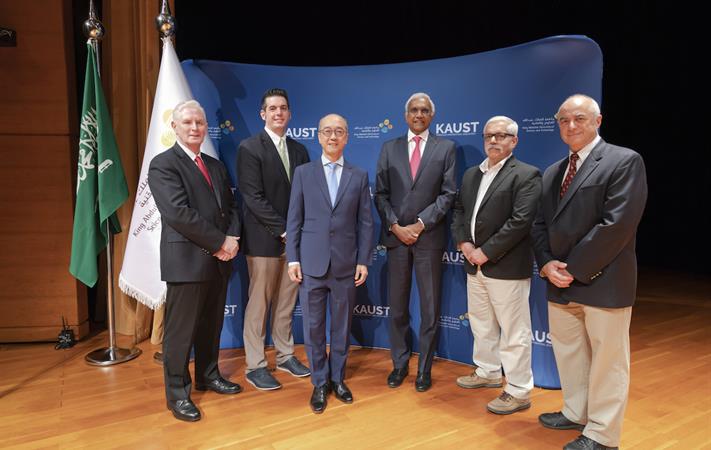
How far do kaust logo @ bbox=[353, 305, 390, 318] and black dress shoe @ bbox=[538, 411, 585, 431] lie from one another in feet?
5.49

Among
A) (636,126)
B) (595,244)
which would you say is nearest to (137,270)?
(595,244)

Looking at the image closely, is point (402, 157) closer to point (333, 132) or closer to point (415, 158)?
point (415, 158)

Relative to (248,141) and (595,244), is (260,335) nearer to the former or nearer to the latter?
(248,141)

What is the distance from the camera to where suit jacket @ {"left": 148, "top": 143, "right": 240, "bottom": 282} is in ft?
9.03

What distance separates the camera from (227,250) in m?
2.91

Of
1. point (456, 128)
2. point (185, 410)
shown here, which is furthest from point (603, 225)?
point (185, 410)

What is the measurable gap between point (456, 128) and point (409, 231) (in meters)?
1.08

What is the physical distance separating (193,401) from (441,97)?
2930mm

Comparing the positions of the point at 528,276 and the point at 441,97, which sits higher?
the point at 441,97

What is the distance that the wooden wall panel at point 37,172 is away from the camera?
407 cm

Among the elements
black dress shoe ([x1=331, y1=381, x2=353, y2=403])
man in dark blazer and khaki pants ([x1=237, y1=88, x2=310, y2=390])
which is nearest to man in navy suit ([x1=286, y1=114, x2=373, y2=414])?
black dress shoe ([x1=331, y1=381, x2=353, y2=403])

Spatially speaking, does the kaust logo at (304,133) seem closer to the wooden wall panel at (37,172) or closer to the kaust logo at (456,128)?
the kaust logo at (456,128)

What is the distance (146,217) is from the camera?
12.4 feet

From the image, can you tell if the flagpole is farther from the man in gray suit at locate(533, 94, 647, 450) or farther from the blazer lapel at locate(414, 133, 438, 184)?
the man in gray suit at locate(533, 94, 647, 450)
